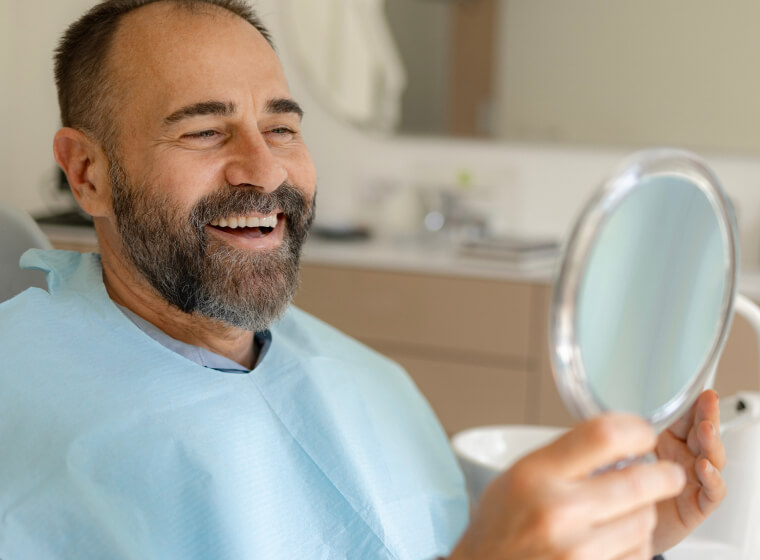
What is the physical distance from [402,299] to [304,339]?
1.49 meters

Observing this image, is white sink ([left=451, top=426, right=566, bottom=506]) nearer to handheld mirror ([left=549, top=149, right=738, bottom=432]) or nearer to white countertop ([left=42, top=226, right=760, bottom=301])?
handheld mirror ([left=549, top=149, right=738, bottom=432])

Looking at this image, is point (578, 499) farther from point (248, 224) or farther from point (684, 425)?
point (248, 224)

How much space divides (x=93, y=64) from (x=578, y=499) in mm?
970

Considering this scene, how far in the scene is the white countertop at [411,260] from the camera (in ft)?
9.26

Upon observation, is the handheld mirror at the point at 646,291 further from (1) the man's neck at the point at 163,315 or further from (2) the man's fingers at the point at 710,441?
(1) the man's neck at the point at 163,315

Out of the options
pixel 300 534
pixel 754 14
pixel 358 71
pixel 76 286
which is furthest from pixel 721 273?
pixel 358 71

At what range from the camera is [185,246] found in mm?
1274

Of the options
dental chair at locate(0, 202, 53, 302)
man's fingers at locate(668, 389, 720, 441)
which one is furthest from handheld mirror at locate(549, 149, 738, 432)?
dental chair at locate(0, 202, 53, 302)

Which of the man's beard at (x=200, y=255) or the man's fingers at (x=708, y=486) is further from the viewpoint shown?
the man's beard at (x=200, y=255)

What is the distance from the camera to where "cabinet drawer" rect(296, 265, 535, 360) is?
2.84 metres

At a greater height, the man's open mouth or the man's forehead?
the man's forehead

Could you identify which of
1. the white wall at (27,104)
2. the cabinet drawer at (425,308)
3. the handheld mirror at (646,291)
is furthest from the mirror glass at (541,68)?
the handheld mirror at (646,291)

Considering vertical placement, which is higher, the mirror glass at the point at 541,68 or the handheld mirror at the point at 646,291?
the handheld mirror at the point at 646,291

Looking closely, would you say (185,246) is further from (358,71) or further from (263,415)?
(358,71)
